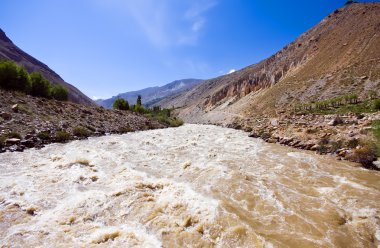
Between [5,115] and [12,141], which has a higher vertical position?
[5,115]

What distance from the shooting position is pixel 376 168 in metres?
11.6

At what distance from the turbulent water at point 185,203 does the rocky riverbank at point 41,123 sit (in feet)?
10.0

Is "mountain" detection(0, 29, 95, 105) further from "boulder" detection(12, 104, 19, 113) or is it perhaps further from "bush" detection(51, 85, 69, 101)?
"boulder" detection(12, 104, 19, 113)

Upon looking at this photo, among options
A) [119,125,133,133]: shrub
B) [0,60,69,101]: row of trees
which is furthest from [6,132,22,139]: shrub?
[0,60,69,101]: row of trees

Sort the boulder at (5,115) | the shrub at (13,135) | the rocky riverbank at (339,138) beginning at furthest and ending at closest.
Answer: the boulder at (5,115)
the shrub at (13,135)
the rocky riverbank at (339,138)

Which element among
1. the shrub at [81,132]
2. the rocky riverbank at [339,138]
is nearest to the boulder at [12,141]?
the shrub at [81,132]

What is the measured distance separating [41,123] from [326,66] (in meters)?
58.0

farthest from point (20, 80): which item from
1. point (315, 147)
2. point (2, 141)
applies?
point (315, 147)

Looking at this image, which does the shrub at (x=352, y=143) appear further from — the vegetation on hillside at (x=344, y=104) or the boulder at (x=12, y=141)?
the boulder at (x=12, y=141)

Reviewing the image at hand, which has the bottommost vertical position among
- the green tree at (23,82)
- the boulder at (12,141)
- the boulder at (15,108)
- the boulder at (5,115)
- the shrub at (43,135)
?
the boulder at (12,141)

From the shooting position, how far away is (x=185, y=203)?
308 inches

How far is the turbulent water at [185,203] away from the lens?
6.08 meters

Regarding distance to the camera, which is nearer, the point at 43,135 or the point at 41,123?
the point at 43,135

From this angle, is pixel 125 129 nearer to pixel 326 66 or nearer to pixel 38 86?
pixel 38 86
